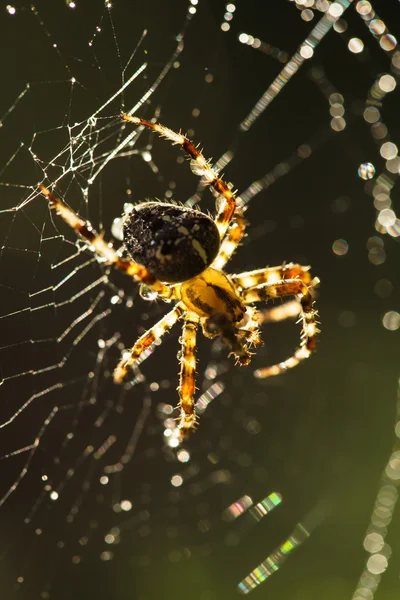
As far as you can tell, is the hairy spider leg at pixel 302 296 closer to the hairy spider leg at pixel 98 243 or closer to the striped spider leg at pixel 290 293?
the striped spider leg at pixel 290 293

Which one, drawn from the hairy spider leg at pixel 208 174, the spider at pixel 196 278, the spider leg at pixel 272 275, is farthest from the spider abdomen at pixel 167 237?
the spider leg at pixel 272 275

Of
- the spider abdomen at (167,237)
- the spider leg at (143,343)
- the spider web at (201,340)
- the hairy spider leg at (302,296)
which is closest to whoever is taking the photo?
the spider abdomen at (167,237)

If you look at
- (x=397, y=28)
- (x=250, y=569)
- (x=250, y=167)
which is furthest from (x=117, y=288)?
(x=397, y=28)

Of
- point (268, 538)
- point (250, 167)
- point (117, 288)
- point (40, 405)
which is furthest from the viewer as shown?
point (250, 167)

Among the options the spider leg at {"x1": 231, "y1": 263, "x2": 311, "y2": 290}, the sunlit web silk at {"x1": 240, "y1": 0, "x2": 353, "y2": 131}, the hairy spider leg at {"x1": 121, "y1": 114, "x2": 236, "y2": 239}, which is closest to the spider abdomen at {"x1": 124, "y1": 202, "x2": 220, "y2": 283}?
the hairy spider leg at {"x1": 121, "y1": 114, "x2": 236, "y2": 239}

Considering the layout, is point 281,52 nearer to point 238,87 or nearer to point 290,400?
point 238,87

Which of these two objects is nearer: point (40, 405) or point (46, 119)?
point (46, 119)

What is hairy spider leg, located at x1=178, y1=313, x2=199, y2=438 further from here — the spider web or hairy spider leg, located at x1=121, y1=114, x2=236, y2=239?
the spider web

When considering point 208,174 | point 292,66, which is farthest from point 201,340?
point 292,66
